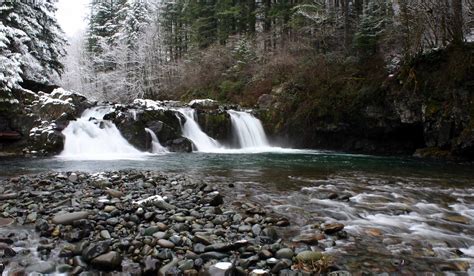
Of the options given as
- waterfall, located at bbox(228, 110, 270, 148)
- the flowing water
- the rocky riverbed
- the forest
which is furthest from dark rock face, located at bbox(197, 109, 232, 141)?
the rocky riverbed

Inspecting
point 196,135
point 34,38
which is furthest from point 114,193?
point 34,38

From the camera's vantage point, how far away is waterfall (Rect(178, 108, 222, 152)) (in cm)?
1762

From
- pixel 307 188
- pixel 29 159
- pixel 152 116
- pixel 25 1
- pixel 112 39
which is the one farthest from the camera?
pixel 112 39

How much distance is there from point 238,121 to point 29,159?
9659 mm

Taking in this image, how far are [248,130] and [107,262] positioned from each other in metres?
15.1

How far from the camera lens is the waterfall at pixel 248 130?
18.3 meters

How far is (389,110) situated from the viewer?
15.4 meters

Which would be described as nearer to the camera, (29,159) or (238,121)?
(29,159)

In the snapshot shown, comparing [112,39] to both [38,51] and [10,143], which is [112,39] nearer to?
[38,51]

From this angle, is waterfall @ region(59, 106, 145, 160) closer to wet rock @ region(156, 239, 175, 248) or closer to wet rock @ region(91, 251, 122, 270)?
wet rock @ region(156, 239, 175, 248)

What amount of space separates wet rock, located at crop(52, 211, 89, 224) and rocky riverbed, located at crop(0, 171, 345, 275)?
1cm

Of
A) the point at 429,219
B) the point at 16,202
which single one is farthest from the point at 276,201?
the point at 16,202

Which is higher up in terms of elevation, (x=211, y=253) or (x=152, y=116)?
(x=152, y=116)

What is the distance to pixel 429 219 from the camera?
5.58 meters
